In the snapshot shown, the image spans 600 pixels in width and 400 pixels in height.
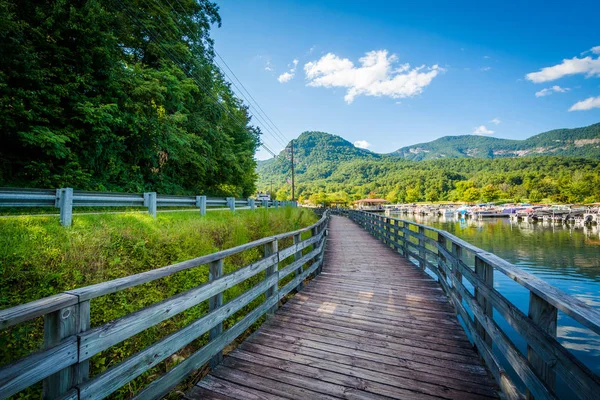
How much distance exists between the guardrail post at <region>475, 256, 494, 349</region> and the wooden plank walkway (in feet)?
0.95

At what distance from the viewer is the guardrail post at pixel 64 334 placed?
1380mm

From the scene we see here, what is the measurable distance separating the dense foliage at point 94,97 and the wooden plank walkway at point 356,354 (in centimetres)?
952

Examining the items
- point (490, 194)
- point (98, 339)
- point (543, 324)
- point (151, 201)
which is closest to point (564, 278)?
point (543, 324)

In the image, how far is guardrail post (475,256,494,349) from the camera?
2.61 metres

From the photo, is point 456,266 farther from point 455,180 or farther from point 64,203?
point 455,180

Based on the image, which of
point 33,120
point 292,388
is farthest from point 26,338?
point 33,120

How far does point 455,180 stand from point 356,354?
15532 centimetres

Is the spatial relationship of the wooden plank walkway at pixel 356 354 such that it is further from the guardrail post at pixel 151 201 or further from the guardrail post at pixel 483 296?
the guardrail post at pixel 151 201

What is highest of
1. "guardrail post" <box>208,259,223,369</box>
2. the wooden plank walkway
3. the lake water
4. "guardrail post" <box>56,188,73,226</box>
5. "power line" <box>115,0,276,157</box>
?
"power line" <box>115,0,276,157</box>

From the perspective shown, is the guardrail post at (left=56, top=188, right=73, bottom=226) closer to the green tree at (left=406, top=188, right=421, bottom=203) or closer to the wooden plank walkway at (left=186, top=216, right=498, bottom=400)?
the wooden plank walkway at (left=186, top=216, right=498, bottom=400)

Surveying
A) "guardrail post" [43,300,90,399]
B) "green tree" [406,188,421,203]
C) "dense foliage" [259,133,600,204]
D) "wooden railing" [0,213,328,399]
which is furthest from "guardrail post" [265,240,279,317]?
"green tree" [406,188,421,203]

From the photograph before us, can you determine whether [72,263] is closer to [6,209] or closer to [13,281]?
[13,281]

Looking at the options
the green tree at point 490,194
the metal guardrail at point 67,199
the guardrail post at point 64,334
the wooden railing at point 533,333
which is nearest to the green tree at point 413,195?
the green tree at point 490,194

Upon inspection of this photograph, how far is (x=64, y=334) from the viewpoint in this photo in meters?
1.43
